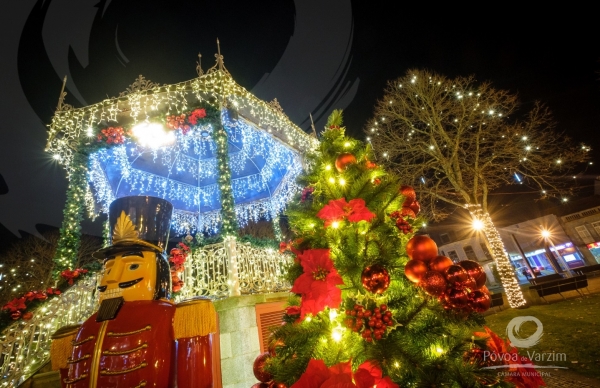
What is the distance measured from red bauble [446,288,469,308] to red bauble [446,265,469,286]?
4 cm

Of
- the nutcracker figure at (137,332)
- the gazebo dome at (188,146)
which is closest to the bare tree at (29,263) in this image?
the gazebo dome at (188,146)

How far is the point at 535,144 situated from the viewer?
10898 mm

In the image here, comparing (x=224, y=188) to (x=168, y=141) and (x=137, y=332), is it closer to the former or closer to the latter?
(x=168, y=141)

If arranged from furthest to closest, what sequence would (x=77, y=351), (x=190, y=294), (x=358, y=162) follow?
(x=190, y=294) < (x=358, y=162) < (x=77, y=351)

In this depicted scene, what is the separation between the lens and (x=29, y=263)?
22750 mm

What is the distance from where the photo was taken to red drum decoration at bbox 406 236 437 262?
1.59m

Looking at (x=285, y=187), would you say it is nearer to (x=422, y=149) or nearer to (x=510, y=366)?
(x=422, y=149)

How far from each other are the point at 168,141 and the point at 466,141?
1245 cm

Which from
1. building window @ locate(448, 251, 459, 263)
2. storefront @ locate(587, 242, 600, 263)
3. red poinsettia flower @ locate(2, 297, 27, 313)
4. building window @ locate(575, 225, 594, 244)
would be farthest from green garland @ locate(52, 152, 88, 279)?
building window @ locate(575, 225, 594, 244)

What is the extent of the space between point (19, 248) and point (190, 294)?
3026 cm

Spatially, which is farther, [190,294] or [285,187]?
[285,187]

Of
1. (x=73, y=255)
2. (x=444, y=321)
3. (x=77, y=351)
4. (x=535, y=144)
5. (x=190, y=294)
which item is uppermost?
(x=535, y=144)

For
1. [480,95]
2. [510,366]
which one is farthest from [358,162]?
[480,95]

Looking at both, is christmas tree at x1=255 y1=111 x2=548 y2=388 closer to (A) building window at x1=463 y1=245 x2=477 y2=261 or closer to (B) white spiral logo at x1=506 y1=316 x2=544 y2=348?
(B) white spiral logo at x1=506 y1=316 x2=544 y2=348
